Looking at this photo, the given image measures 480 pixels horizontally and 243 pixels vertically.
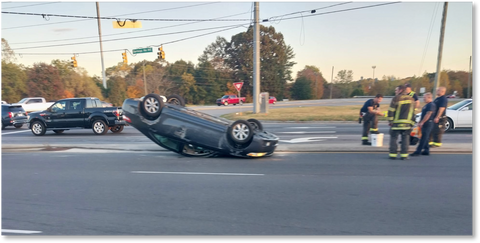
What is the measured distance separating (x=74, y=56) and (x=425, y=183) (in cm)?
3444

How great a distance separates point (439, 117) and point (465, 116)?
5.70m

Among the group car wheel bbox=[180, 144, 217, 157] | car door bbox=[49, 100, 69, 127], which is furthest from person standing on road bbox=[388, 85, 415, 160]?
car door bbox=[49, 100, 69, 127]

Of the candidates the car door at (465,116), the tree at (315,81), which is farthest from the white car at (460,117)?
the tree at (315,81)

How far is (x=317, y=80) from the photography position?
278 ft

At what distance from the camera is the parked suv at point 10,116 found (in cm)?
2092

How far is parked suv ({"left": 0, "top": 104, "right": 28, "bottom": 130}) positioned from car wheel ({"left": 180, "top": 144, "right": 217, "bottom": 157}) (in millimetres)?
15509

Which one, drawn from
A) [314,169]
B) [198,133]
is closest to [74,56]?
[198,133]

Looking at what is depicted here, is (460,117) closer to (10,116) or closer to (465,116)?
(465,116)

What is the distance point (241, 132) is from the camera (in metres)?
8.92

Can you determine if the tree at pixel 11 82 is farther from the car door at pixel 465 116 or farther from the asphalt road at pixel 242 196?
the car door at pixel 465 116

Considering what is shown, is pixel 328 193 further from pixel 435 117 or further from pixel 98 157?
pixel 98 157

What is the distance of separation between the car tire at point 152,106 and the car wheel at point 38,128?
10313mm

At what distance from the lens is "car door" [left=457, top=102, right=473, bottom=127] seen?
14258mm

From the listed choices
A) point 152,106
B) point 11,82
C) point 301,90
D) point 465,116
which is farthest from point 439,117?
point 301,90
